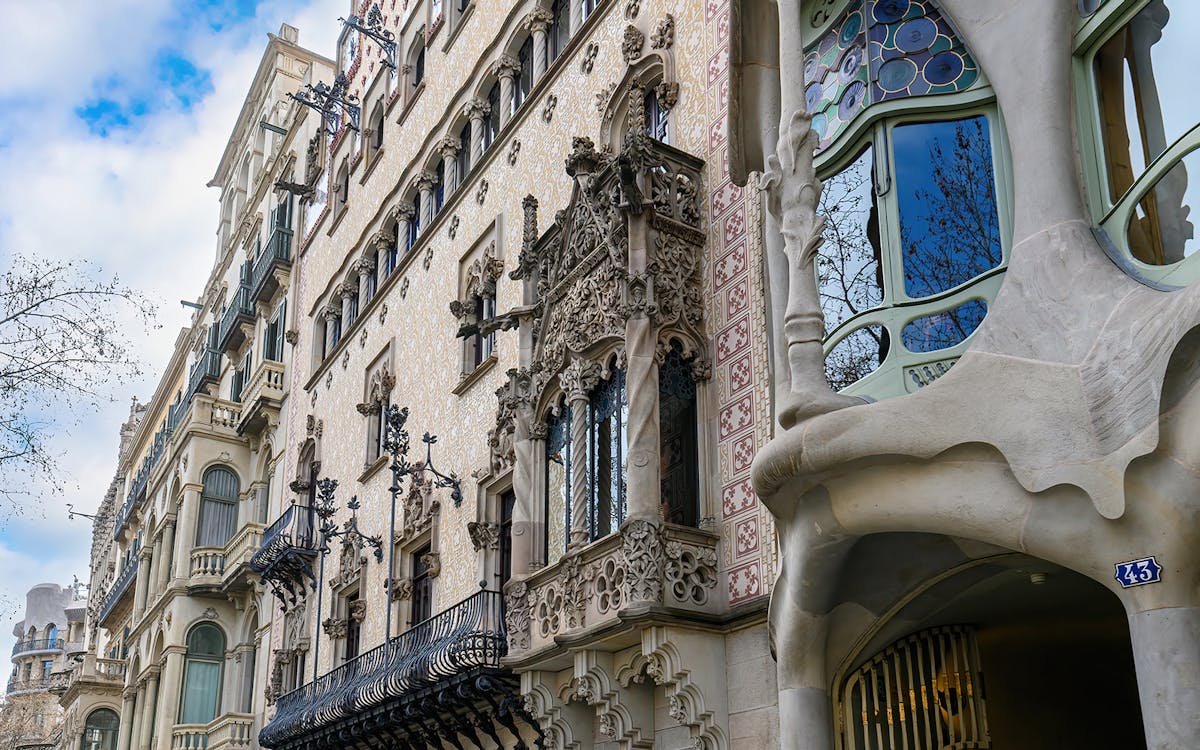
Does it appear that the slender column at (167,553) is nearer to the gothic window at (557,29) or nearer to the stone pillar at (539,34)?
the stone pillar at (539,34)

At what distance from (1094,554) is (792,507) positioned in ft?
8.63

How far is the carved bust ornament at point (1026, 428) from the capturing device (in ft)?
22.8

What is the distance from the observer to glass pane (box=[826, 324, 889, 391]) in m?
9.54

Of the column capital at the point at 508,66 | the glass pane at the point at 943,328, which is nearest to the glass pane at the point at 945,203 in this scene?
the glass pane at the point at 943,328

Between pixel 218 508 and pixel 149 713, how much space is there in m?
5.83

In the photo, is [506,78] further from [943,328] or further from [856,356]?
[943,328]

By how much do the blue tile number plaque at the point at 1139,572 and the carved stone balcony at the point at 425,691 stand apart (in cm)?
866

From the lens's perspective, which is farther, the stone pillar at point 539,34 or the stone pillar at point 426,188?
the stone pillar at point 426,188

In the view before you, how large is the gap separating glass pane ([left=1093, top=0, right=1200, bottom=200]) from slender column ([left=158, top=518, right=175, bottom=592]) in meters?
32.2

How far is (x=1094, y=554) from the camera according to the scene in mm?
7398

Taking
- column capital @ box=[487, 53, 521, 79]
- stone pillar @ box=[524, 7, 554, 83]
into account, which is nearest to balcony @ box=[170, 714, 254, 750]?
column capital @ box=[487, 53, 521, 79]

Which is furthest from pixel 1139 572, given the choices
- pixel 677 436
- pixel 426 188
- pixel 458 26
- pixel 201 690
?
pixel 201 690

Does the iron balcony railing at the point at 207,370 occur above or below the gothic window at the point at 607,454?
above

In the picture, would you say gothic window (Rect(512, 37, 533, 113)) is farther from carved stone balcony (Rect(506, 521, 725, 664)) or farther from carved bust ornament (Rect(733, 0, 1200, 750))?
carved bust ornament (Rect(733, 0, 1200, 750))
